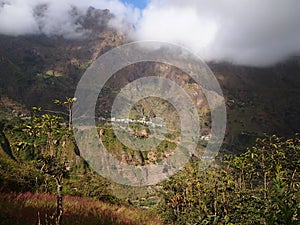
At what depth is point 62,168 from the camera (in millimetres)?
5699

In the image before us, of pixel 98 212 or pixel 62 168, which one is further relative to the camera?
pixel 98 212

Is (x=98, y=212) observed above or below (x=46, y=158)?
below

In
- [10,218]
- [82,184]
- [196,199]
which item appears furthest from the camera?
[196,199]

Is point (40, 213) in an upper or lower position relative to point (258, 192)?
upper

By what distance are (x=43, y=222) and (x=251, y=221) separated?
18.2ft

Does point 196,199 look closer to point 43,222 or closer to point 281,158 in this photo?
point 281,158

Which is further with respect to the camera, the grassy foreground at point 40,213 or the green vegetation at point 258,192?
the grassy foreground at point 40,213

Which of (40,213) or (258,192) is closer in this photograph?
(40,213)

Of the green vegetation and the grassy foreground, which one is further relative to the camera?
the grassy foreground

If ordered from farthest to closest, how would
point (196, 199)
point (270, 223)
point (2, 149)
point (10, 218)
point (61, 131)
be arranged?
point (2, 149), point (196, 199), point (61, 131), point (10, 218), point (270, 223)

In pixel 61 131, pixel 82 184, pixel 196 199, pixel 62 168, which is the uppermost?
pixel 61 131

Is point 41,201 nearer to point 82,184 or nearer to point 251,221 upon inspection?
point 251,221

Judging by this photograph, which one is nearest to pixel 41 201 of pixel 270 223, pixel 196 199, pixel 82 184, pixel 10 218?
pixel 10 218

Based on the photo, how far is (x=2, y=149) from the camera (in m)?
152
